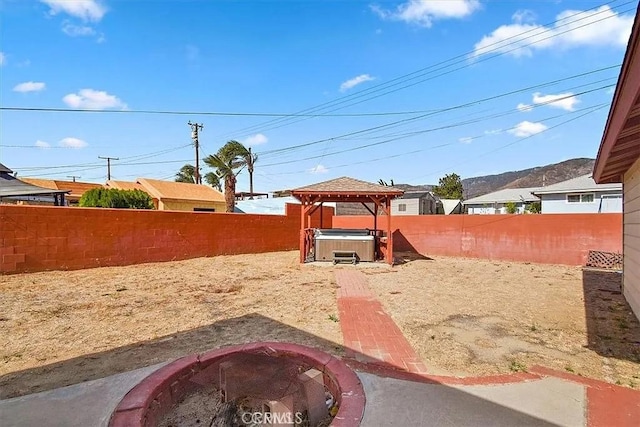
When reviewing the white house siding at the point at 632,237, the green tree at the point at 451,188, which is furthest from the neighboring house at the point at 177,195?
the green tree at the point at 451,188

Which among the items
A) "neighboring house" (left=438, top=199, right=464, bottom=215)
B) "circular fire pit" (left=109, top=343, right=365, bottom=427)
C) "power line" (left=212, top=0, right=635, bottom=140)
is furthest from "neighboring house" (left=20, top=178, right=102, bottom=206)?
"neighboring house" (left=438, top=199, right=464, bottom=215)

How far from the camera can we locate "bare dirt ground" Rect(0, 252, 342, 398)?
3105mm

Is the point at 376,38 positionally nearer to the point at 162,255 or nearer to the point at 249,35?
the point at 249,35

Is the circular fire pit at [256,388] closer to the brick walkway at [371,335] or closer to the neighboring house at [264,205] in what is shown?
the brick walkway at [371,335]

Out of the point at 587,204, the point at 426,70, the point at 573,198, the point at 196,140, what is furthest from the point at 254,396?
the point at 196,140

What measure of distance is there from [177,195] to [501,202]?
87.6 ft

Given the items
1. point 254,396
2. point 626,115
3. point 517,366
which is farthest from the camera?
point 517,366

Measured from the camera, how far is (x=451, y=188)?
129 ft

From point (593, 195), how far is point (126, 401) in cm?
2314

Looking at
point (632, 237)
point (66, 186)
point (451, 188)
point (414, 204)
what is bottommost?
point (632, 237)

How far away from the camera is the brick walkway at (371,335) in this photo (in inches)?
125

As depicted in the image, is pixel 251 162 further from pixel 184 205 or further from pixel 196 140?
pixel 184 205

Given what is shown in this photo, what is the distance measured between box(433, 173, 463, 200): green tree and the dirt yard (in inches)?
1251

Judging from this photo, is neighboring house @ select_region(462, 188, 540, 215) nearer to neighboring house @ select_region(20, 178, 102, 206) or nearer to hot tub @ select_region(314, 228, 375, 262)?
hot tub @ select_region(314, 228, 375, 262)
